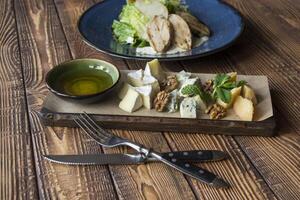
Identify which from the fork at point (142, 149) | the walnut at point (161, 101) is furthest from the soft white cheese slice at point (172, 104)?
the fork at point (142, 149)

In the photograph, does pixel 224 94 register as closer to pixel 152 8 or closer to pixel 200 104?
pixel 200 104

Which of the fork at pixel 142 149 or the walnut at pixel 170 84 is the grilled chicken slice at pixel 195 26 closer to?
the walnut at pixel 170 84

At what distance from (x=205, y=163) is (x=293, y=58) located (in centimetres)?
50

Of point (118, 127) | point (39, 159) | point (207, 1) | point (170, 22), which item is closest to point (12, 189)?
point (39, 159)

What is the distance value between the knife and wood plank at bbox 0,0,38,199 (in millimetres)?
63

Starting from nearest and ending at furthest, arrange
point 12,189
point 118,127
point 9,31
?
1. point 12,189
2. point 118,127
3. point 9,31

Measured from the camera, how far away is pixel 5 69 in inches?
47.6

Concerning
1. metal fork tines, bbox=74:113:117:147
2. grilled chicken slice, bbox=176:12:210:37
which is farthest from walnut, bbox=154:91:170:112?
grilled chicken slice, bbox=176:12:210:37

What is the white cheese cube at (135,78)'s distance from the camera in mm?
1006

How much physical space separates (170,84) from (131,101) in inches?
3.9

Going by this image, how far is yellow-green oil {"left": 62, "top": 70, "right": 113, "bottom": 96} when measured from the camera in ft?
3.27

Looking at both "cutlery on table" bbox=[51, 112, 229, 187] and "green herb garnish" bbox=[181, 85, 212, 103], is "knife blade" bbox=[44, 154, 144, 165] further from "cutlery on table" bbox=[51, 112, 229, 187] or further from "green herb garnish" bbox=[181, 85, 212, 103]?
"green herb garnish" bbox=[181, 85, 212, 103]

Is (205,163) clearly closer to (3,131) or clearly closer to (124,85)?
(124,85)

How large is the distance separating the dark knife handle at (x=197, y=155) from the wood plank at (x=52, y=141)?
13 cm
